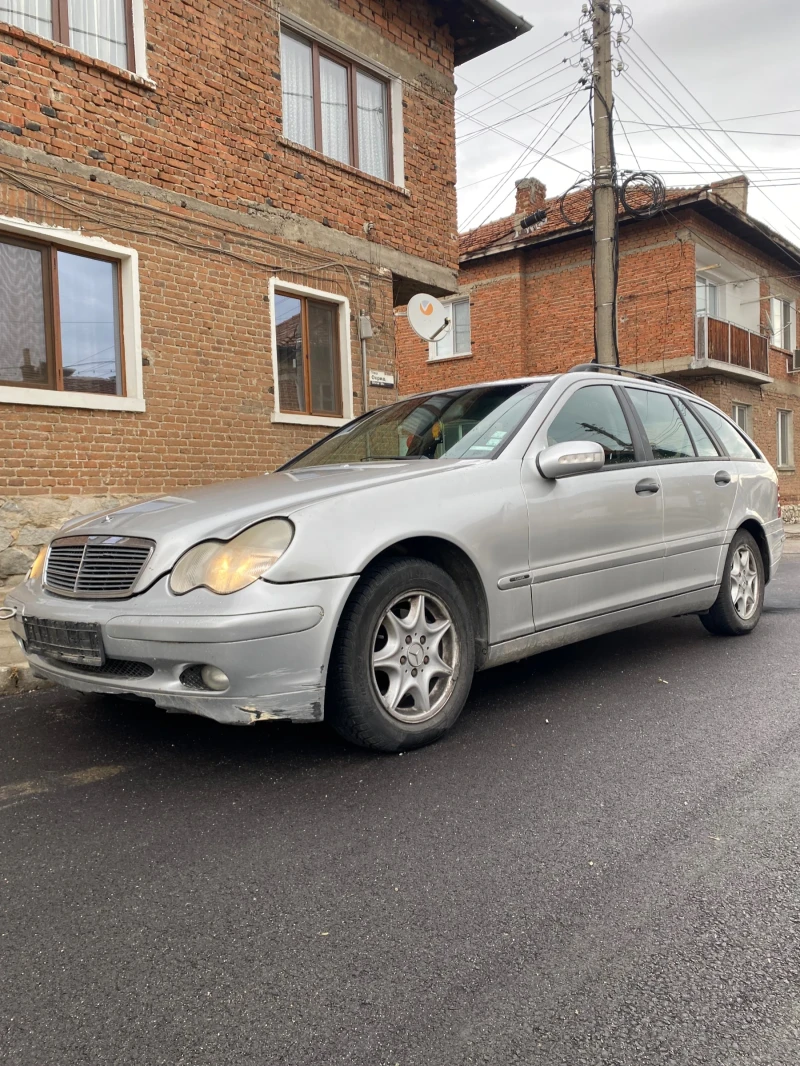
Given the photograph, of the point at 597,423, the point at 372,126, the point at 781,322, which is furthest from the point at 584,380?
the point at 781,322

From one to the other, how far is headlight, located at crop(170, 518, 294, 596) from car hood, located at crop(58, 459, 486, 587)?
0.04 m

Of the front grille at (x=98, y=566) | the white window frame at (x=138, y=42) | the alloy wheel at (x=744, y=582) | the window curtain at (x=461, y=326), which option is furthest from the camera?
the window curtain at (x=461, y=326)

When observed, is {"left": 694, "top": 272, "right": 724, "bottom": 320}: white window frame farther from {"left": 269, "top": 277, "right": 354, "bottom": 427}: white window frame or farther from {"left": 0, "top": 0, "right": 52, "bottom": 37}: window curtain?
{"left": 0, "top": 0, "right": 52, "bottom": 37}: window curtain

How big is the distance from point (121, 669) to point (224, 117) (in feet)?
24.9

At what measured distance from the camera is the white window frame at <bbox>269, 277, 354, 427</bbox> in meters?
9.10

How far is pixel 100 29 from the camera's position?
772 cm

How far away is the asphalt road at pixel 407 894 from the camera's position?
1.63 meters

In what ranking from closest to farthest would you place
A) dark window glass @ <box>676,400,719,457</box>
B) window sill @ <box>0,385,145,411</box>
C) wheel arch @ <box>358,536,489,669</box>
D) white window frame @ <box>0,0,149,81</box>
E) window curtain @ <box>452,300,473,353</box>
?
1. wheel arch @ <box>358,536,489,669</box>
2. dark window glass @ <box>676,400,719,457</box>
3. window sill @ <box>0,385,145,411</box>
4. white window frame @ <box>0,0,149,81</box>
5. window curtain @ <box>452,300,473,353</box>

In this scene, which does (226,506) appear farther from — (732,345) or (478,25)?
(732,345)

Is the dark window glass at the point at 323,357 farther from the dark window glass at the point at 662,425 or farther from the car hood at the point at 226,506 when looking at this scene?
the car hood at the point at 226,506

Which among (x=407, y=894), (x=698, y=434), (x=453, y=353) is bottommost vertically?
(x=407, y=894)

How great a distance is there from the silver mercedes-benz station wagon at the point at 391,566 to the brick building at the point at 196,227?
3735mm

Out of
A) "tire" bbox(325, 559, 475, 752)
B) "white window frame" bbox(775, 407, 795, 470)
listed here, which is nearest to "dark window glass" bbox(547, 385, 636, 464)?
"tire" bbox(325, 559, 475, 752)

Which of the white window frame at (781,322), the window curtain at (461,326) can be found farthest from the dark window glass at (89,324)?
the white window frame at (781,322)
